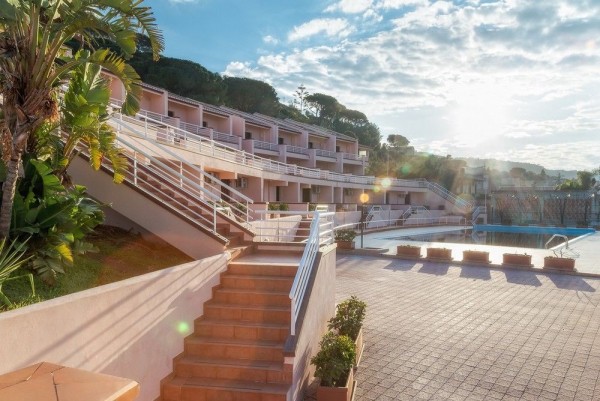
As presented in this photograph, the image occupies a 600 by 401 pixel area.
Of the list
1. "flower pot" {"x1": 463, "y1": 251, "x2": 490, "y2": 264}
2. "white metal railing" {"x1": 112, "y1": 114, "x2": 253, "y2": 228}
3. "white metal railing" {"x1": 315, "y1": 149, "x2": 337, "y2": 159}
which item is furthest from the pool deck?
"white metal railing" {"x1": 315, "y1": 149, "x2": 337, "y2": 159}

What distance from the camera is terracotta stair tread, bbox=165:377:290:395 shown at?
5.87 metres

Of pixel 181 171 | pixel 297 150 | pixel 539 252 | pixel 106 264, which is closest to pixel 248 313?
pixel 106 264

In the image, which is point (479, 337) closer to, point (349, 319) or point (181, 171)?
point (349, 319)

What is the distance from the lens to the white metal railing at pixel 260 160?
65.9 ft

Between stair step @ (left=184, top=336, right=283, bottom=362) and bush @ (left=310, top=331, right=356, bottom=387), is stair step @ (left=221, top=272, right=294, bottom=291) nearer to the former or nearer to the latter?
stair step @ (left=184, top=336, right=283, bottom=362)

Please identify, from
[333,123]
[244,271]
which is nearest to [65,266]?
[244,271]

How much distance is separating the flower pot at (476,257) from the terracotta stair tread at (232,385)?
1410 centimetres

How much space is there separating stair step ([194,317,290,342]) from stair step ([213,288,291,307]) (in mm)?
469

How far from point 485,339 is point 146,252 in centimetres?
753

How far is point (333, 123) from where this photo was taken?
3401 inches

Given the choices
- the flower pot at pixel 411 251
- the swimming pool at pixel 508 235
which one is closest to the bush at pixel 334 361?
the flower pot at pixel 411 251

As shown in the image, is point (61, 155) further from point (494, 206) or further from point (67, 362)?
point (494, 206)

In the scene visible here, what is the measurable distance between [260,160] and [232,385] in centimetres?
2968

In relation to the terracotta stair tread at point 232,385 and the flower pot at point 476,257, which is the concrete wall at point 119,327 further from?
the flower pot at point 476,257
